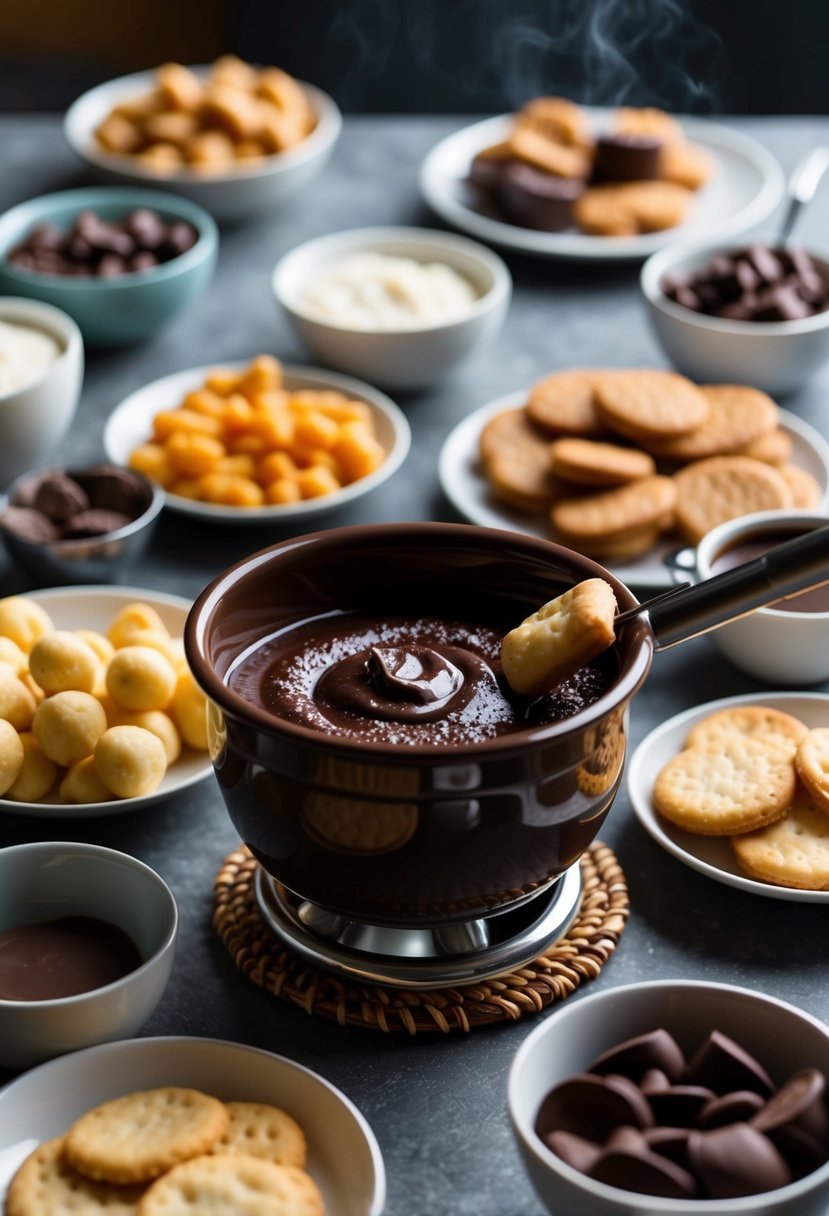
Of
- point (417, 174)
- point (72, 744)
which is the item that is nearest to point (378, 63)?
point (417, 174)

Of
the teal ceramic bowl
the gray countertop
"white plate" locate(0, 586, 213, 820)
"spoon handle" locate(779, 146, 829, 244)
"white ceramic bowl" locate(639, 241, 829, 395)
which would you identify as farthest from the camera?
"spoon handle" locate(779, 146, 829, 244)

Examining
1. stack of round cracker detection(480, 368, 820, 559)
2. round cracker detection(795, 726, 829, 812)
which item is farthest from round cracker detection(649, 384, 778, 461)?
round cracker detection(795, 726, 829, 812)

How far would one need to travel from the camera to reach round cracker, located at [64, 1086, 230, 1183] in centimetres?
101

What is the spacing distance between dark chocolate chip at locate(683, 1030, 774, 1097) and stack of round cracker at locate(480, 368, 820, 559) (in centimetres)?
88

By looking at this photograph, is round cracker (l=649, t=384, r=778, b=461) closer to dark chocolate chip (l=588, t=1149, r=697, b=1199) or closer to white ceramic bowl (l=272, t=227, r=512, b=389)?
white ceramic bowl (l=272, t=227, r=512, b=389)

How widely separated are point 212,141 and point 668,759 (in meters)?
1.78

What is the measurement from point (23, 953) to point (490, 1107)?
41cm

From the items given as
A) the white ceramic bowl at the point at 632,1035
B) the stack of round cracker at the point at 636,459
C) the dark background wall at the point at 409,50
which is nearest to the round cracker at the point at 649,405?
the stack of round cracker at the point at 636,459

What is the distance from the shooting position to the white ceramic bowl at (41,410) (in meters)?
1.96

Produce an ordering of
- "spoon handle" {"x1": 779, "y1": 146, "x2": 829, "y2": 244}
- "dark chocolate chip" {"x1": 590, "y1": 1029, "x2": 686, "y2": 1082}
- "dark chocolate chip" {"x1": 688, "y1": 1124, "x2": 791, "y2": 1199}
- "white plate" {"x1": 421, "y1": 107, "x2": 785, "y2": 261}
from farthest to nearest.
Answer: "white plate" {"x1": 421, "y1": 107, "x2": 785, "y2": 261}, "spoon handle" {"x1": 779, "y1": 146, "x2": 829, "y2": 244}, "dark chocolate chip" {"x1": 590, "y1": 1029, "x2": 686, "y2": 1082}, "dark chocolate chip" {"x1": 688, "y1": 1124, "x2": 791, "y2": 1199}

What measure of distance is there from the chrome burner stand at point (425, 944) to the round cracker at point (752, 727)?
0.28 metres

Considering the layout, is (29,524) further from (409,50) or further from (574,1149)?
(409,50)

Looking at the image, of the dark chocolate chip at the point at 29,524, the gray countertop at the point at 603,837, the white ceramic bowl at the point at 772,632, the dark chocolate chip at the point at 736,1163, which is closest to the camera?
the dark chocolate chip at the point at 736,1163

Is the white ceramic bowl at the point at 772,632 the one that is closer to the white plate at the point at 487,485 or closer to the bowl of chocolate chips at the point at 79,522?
the white plate at the point at 487,485
